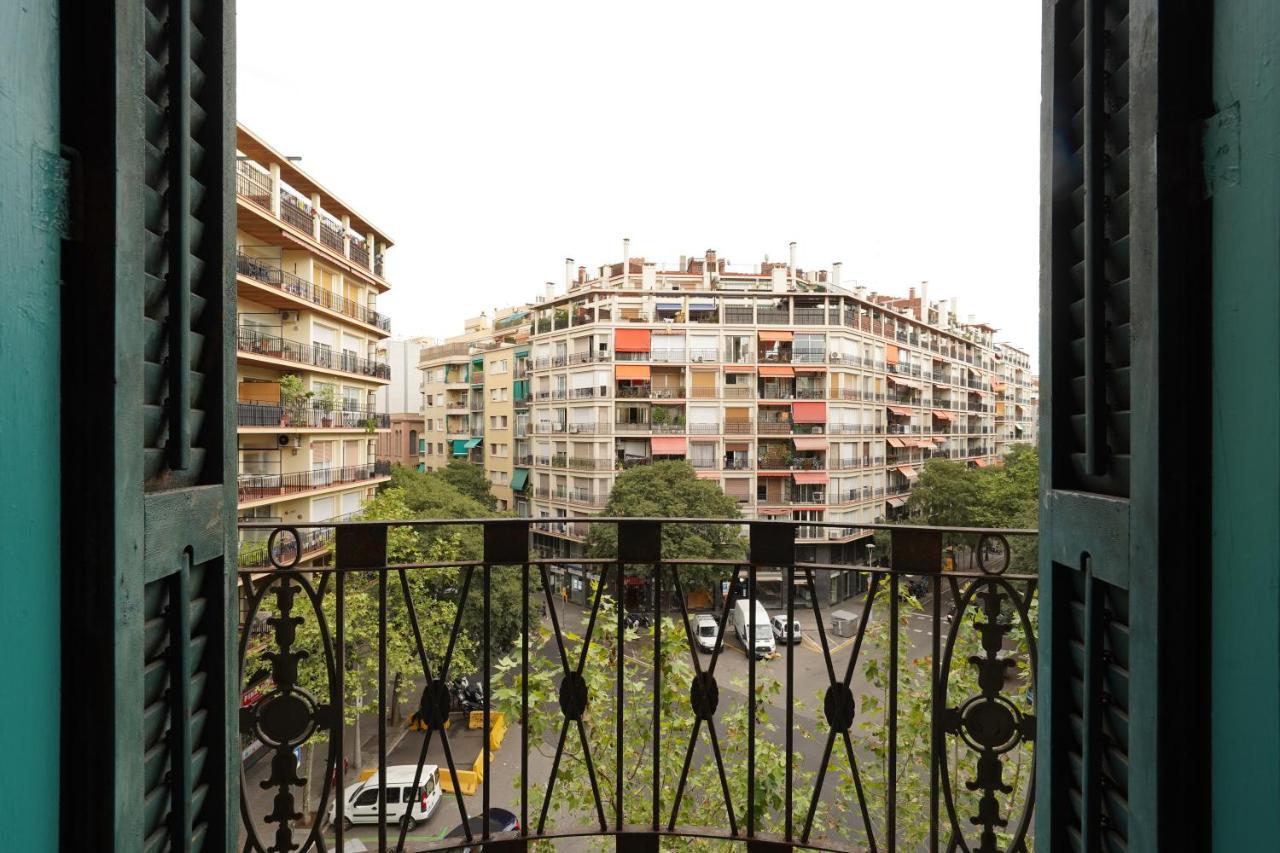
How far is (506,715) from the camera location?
2.87 metres

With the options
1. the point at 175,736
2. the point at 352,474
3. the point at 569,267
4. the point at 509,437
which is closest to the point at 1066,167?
the point at 175,736

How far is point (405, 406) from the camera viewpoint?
39906mm

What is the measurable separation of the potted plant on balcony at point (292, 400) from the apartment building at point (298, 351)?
0.03 meters

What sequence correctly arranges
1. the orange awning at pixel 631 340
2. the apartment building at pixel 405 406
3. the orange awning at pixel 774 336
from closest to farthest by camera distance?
the orange awning at pixel 631 340 → the orange awning at pixel 774 336 → the apartment building at pixel 405 406

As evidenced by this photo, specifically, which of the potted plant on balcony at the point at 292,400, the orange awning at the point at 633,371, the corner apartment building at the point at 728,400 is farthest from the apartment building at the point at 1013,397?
the potted plant on balcony at the point at 292,400

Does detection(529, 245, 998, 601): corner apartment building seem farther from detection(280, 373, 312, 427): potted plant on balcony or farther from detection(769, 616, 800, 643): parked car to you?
detection(280, 373, 312, 427): potted plant on balcony

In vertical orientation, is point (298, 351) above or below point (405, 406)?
above

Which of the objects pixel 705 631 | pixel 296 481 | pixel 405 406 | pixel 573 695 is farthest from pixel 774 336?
pixel 405 406

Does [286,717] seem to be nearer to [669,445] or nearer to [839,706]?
[839,706]

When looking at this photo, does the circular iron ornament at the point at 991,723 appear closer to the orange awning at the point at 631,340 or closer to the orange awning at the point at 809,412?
the orange awning at the point at 631,340

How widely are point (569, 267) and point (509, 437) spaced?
985cm

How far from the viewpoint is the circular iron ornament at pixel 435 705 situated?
1779 mm

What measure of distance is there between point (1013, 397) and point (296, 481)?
167ft

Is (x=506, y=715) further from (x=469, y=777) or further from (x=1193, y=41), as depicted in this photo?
(x=469, y=777)
